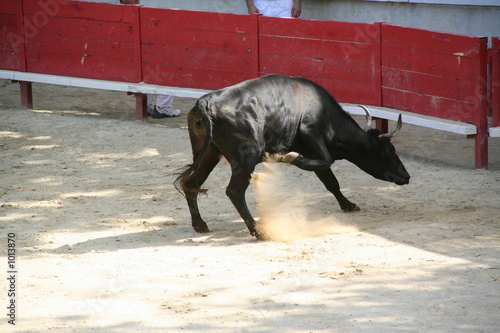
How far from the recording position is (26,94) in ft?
34.1

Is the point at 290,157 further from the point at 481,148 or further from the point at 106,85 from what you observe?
the point at 106,85

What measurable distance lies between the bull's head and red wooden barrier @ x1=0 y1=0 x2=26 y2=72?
5230 millimetres

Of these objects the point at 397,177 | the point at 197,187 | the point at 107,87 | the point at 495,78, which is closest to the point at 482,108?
the point at 495,78

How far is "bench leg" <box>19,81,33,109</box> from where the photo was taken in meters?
10.4

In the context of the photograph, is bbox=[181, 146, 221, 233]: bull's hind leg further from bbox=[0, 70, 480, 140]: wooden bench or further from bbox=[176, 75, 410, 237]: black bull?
bbox=[0, 70, 480, 140]: wooden bench

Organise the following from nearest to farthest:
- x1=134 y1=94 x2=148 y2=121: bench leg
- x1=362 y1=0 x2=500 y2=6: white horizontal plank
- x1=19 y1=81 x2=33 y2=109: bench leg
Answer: x1=362 y1=0 x2=500 y2=6: white horizontal plank → x1=134 y1=94 x2=148 y2=121: bench leg → x1=19 y1=81 x2=33 y2=109: bench leg

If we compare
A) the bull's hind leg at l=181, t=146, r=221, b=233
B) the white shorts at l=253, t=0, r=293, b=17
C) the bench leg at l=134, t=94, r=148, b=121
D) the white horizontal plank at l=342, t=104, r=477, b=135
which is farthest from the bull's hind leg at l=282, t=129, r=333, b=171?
the white shorts at l=253, t=0, r=293, b=17

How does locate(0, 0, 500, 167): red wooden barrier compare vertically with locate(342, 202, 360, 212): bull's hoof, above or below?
above

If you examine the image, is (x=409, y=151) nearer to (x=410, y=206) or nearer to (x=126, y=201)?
(x=410, y=206)

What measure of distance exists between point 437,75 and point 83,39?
4.20 metres

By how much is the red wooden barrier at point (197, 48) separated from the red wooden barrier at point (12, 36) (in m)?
1.65

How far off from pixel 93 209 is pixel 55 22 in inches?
159

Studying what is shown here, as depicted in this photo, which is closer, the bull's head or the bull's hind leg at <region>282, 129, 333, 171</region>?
the bull's hind leg at <region>282, 129, 333, 171</region>

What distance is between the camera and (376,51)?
8469 mm
